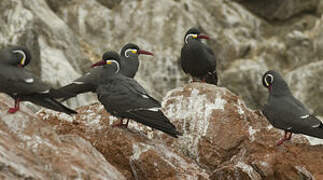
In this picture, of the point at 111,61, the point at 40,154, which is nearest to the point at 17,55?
the point at 40,154

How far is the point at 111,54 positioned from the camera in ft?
37.8

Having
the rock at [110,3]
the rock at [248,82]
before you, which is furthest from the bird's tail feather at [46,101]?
the rock at [248,82]

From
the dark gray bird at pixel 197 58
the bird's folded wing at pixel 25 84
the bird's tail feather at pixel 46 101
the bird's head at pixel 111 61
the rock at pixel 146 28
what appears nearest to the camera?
the bird's folded wing at pixel 25 84

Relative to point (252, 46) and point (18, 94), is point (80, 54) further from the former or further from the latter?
point (18, 94)

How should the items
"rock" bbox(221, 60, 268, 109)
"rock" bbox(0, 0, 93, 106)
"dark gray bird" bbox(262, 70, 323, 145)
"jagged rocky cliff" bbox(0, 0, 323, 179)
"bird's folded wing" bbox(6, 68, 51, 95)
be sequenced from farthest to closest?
"rock" bbox(221, 60, 268, 109), "rock" bbox(0, 0, 93, 106), "dark gray bird" bbox(262, 70, 323, 145), "bird's folded wing" bbox(6, 68, 51, 95), "jagged rocky cliff" bbox(0, 0, 323, 179)

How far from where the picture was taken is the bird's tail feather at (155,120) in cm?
1026

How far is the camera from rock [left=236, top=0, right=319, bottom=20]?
98.3 ft

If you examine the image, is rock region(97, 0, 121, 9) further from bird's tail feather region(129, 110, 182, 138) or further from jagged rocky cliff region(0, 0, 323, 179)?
bird's tail feather region(129, 110, 182, 138)

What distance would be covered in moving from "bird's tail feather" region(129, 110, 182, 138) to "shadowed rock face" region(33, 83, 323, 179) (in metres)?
0.43

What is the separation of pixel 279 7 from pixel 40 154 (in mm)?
23377

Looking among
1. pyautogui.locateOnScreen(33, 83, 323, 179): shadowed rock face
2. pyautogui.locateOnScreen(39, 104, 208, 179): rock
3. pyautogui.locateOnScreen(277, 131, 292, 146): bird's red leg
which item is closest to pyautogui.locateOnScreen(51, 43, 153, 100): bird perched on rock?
pyautogui.locateOnScreen(33, 83, 323, 179): shadowed rock face

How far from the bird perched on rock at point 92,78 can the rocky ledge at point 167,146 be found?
1.56 feet

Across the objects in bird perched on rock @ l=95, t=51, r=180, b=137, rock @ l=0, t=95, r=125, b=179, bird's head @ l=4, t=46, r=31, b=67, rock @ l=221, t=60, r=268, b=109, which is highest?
bird's head @ l=4, t=46, r=31, b=67

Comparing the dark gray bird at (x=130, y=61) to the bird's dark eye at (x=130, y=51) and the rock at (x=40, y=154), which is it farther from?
the rock at (x=40, y=154)
